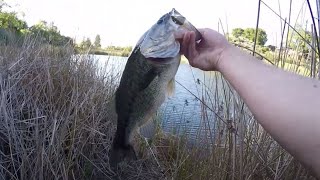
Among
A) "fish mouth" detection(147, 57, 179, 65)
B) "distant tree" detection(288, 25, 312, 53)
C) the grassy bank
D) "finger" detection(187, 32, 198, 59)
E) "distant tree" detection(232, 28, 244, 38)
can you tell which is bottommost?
the grassy bank

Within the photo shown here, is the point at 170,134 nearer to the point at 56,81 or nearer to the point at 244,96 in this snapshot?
the point at 56,81

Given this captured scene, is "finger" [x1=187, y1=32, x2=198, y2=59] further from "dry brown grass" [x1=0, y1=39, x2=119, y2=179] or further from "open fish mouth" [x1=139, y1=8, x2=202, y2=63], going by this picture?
"dry brown grass" [x1=0, y1=39, x2=119, y2=179]

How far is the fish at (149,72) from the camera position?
1540 mm

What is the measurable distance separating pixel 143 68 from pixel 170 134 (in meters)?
3.34

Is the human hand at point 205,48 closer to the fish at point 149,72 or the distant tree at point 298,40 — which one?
the fish at point 149,72

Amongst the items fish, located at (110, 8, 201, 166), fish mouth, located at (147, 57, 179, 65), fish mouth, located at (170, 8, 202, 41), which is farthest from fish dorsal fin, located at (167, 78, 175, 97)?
fish mouth, located at (170, 8, 202, 41)

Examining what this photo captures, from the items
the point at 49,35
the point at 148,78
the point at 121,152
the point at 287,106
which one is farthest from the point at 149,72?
the point at 49,35

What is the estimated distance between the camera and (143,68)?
1609 millimetres

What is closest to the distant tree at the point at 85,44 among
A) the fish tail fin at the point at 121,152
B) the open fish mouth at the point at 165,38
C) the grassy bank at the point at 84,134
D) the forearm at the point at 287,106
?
the grassy bank at the point at 84,134

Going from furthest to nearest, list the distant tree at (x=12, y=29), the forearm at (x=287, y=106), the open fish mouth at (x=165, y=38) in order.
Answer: the distant tree at (x=12, y=29) < the open fish mouth at (x=165, y=38) < the forearm at (x=287, y=106)

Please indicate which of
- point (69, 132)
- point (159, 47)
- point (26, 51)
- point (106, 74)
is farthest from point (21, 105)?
point (159, 47)

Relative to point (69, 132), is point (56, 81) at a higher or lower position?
higher

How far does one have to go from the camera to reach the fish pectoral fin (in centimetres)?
161

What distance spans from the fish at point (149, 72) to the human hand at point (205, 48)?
3 cm
